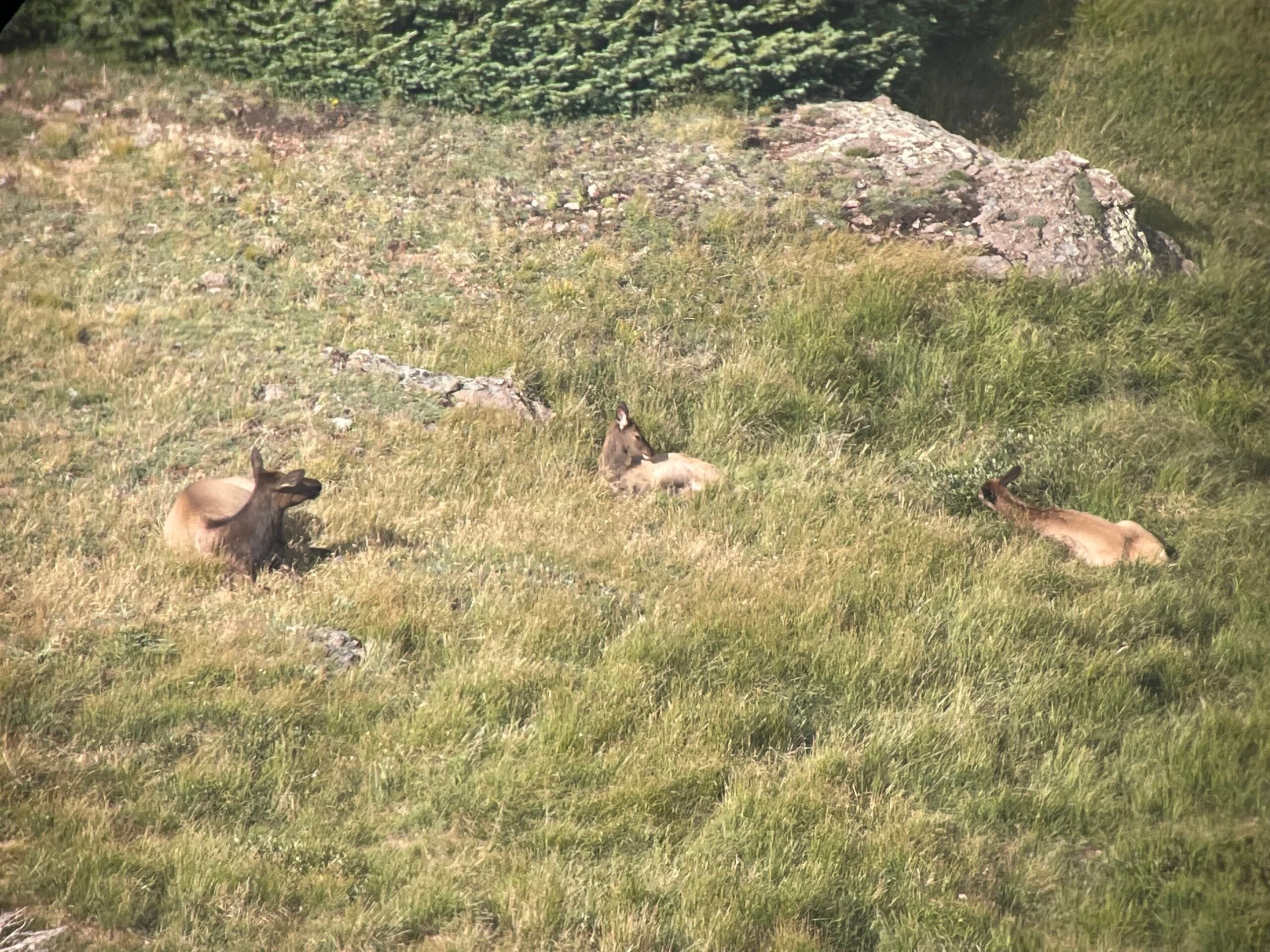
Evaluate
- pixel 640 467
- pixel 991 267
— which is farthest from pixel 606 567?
pixel 991 267

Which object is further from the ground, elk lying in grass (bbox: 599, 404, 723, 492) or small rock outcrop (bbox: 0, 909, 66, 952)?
small rock outcrop (bbox: 0, 909, 66, 952)

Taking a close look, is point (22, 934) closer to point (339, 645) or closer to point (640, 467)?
point (339, 645)

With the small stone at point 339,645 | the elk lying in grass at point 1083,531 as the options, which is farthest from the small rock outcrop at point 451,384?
the elk lying in grass at point 1083,531

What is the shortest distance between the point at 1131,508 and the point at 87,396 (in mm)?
7750

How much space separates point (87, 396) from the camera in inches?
352

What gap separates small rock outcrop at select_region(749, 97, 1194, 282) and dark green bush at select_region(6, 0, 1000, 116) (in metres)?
1.03

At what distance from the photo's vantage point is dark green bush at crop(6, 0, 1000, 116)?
13375 mm

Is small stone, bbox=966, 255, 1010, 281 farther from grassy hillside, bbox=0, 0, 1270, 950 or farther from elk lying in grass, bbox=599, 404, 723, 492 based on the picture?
elk lying in grass, bbox=599, 404, 723, 492

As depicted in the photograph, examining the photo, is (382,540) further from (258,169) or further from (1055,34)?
(1055,34)

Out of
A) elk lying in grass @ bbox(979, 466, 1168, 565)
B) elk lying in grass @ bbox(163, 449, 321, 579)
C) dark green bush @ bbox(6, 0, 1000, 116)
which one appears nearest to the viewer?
elk lying in grass @ bbox(163, 449, 321, 579)

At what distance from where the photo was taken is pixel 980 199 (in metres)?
12.0

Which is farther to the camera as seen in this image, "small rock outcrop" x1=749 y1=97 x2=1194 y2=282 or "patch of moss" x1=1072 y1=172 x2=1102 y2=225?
"patch of moss" x1=1072 y1=172 x2=1102 y2=225

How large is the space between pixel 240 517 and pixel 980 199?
8050 millimetres

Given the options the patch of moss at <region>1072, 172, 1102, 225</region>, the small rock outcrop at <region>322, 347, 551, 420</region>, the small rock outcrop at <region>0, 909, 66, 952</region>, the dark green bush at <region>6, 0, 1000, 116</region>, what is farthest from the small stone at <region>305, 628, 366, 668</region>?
the patch of moss at <region>1072, 172, 1102, 225</region>
